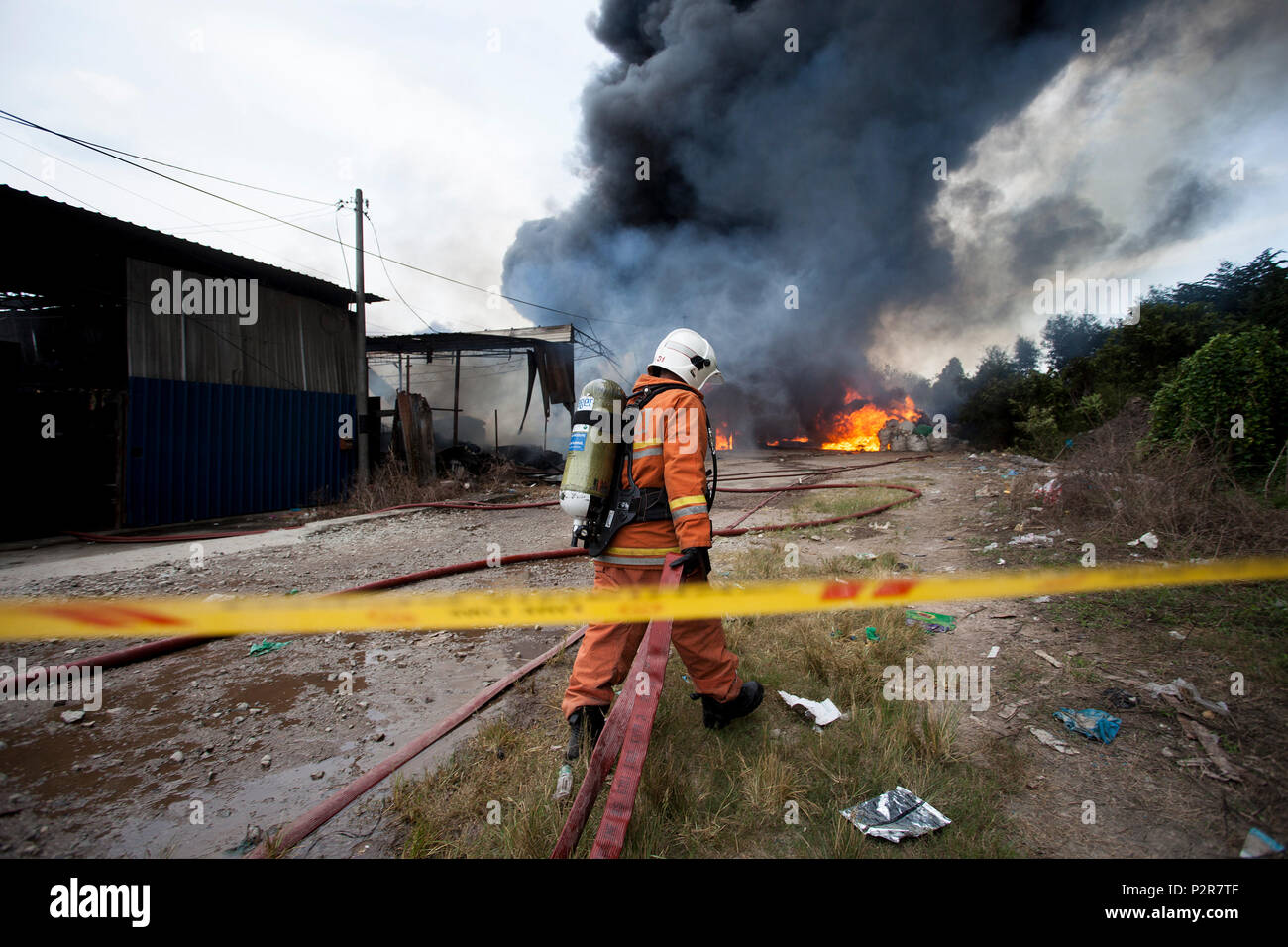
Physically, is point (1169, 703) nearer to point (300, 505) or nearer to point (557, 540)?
point (557, 540)

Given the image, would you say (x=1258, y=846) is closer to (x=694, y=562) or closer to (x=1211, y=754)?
(x=1211, y=754)

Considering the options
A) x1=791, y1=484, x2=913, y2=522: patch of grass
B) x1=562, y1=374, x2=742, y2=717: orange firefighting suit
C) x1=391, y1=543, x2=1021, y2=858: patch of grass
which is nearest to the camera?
x1=391, y1=543, x2=1021, y2=858: patch of grass

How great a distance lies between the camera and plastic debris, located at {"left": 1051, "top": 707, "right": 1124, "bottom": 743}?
2.44 meters

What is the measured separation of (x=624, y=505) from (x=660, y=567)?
331mm

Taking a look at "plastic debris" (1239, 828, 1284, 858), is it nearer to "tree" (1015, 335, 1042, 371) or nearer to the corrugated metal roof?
the corrugated metal roof

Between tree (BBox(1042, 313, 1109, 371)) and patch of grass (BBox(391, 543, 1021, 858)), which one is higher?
tree (BBox(1042, 313, 1109, 371))

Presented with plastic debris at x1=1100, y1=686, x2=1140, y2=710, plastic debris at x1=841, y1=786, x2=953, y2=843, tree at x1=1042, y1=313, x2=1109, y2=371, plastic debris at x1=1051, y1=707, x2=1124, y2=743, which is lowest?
plastic debris at x1=841, y1=786, x2=953, y2=843

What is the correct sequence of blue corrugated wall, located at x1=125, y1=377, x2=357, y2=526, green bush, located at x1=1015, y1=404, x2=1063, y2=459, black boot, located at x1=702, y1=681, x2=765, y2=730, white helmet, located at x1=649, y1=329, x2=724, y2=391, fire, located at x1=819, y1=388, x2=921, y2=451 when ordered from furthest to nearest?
fire, located at x1=819, y1=388, x2=921, y2=451 → green bush, located at x1=1015, y1=404, x2=1063, y2=459 → blue corrugated wall, located at x1=125, y1=377, x2=357, y2=526 → white helmet, located at x1=649, y1=329, x2=724, y2=391 → black boot, located at x1=702, y1=681, x2=765, y2=730

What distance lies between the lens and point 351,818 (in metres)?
2.05

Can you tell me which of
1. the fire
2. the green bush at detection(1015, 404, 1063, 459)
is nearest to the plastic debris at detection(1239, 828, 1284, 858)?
the green bush at detection(1015, 404, 1063, 459)

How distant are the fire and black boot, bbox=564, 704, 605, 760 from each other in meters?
26.1

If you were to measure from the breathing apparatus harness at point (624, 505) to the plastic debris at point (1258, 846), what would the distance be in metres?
2.15

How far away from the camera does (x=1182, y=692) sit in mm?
2627

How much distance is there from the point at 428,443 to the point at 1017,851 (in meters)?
12.0
